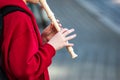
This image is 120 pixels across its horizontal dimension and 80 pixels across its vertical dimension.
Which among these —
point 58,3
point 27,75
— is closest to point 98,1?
point 58,3

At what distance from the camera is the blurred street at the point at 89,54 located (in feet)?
15.3

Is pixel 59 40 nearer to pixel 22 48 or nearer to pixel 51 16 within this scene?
pixel 51 16

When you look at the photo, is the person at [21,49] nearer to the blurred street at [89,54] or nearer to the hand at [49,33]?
the hand at [49,33]

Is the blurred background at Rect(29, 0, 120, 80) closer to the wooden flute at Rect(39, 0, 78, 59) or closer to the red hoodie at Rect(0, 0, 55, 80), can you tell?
the wooden flute at Rect(39, 0, 78, 59)

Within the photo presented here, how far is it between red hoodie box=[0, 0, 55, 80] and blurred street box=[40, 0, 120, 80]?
2666 mm

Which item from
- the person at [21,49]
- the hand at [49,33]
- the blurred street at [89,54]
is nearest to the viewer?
the person at [21,49]

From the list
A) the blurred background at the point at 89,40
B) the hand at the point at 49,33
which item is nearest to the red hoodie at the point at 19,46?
the hand at the point at 49,33

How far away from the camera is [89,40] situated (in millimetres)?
5730

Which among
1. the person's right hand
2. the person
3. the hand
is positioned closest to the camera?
the person

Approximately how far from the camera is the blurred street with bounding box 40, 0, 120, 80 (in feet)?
15.3

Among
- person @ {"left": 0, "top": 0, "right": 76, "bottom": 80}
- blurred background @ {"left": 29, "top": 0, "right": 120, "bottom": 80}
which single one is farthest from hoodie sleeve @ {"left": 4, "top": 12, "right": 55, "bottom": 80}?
blurred background @ {"left": 29, "top": 0, "right": 120, "bottom": 80}

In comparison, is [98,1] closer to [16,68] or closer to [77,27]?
[77,27]

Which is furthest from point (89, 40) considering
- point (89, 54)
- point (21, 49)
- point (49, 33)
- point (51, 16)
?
point (21, 49)

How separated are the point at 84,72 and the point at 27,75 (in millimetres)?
2846
